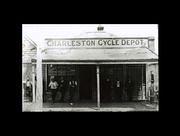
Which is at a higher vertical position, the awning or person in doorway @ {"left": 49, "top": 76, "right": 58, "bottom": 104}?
the awning

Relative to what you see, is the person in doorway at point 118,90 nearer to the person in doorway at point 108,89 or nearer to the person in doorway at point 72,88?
the person in doorway at point 108,89

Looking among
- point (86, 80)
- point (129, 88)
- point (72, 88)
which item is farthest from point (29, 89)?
point (129, 88)

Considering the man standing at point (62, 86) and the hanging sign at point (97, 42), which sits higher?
the hanging sign at point (97, 42)

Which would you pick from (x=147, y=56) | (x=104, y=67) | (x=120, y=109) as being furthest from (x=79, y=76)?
(x=147, y=56)

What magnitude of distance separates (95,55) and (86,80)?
0.70m

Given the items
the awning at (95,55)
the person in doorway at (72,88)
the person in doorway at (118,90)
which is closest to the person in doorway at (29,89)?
the awning at (95,55)

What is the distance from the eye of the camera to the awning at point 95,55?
7.89 meters

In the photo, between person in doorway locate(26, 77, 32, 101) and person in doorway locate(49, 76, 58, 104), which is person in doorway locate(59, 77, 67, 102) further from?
person in doorway locate(26, 77, 32, 101)

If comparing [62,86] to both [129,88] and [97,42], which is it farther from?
[129,88]

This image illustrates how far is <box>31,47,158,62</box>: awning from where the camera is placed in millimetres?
7891

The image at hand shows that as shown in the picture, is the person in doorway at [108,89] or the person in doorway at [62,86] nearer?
the person in doorway at [108,89]

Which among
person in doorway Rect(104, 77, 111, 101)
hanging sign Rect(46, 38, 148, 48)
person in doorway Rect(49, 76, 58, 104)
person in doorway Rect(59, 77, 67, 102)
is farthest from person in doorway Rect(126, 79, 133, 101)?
person in doorway Rect(49, 76, 58, 104)

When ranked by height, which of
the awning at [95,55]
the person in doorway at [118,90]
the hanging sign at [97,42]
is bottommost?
the person in doorway at [118,90]

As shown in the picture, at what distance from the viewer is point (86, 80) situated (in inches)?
315
